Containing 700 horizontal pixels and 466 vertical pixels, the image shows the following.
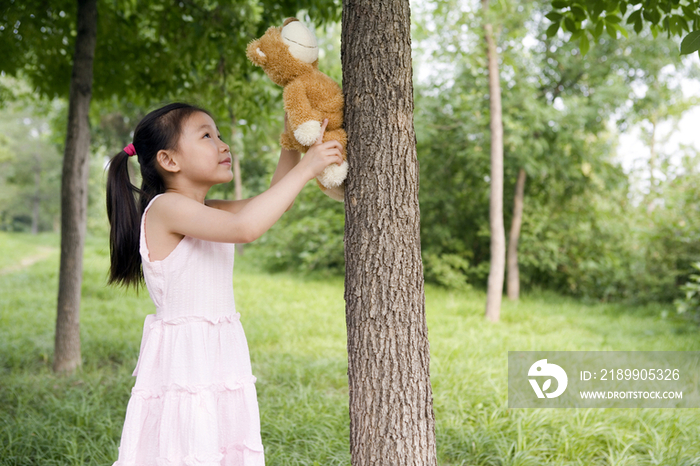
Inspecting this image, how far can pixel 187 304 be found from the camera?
64.5 inches

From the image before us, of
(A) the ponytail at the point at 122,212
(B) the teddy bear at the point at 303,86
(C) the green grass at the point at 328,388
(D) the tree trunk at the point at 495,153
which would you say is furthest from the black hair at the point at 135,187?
(D) the tree trunk at the point at 495,153

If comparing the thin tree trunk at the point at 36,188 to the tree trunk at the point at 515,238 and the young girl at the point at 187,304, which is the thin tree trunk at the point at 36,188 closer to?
the tree trunk at the point at 515,238

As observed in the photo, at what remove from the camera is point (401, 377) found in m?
1.69

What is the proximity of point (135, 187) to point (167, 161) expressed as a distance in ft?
0.68

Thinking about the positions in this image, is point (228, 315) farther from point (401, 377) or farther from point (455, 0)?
point (455, 0)

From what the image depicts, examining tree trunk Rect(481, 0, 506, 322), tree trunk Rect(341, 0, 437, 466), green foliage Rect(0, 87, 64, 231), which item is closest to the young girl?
tree trunk Rect(341, 0, 437, 466)

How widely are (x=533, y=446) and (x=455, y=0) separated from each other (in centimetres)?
551

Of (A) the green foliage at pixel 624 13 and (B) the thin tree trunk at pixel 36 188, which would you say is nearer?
(A) the green foliage at pixel 624 13

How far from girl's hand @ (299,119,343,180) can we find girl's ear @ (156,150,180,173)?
1.36ft

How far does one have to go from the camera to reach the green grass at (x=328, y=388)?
9.12 ft

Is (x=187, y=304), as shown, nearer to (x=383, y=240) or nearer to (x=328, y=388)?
(x=383, y=240)

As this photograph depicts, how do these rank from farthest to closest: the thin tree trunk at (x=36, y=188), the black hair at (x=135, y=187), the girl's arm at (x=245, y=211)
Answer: the thin tree trunk at (x=36, y=188)
the black hair at (x=135, y=187)
the girl's arm at (x=245, y=211)

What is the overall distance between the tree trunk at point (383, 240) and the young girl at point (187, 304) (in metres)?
0.16

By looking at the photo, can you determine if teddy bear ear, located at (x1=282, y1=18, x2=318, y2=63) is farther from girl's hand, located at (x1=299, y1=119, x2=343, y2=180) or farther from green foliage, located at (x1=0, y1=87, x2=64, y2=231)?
green foliage, located at (x1=0, y1=87, x2=64, y2=231)
